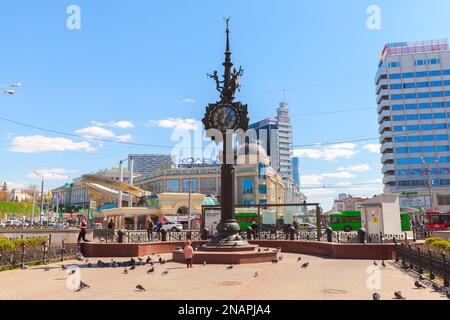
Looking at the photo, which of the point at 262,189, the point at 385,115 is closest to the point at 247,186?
the point at 262,189

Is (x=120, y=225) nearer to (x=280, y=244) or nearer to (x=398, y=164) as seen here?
(x=280, y=244)

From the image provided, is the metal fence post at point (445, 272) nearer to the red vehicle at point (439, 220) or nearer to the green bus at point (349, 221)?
the green bus at point (349, 221)

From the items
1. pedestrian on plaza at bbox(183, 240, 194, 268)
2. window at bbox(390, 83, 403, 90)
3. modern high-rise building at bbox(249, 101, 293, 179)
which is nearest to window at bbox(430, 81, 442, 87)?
window at bbox(390, 83, 403, 90)

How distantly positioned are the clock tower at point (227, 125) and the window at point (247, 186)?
61.5 metres

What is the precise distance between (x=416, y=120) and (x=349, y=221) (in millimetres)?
47531

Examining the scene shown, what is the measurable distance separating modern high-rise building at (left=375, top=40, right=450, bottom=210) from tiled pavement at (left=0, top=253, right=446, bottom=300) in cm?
7477

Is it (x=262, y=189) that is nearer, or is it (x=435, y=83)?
(x=262, y=189)

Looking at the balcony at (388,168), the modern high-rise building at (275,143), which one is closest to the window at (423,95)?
the balcony at (388,168)

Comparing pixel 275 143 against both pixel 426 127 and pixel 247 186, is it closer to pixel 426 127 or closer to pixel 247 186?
pixel 426 127

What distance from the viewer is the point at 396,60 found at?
88625 mm

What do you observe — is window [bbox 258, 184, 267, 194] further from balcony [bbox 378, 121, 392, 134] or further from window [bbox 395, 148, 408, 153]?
balcony [bbox 378, 121, 392, 134]

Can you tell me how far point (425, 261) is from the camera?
13469 millimetres
